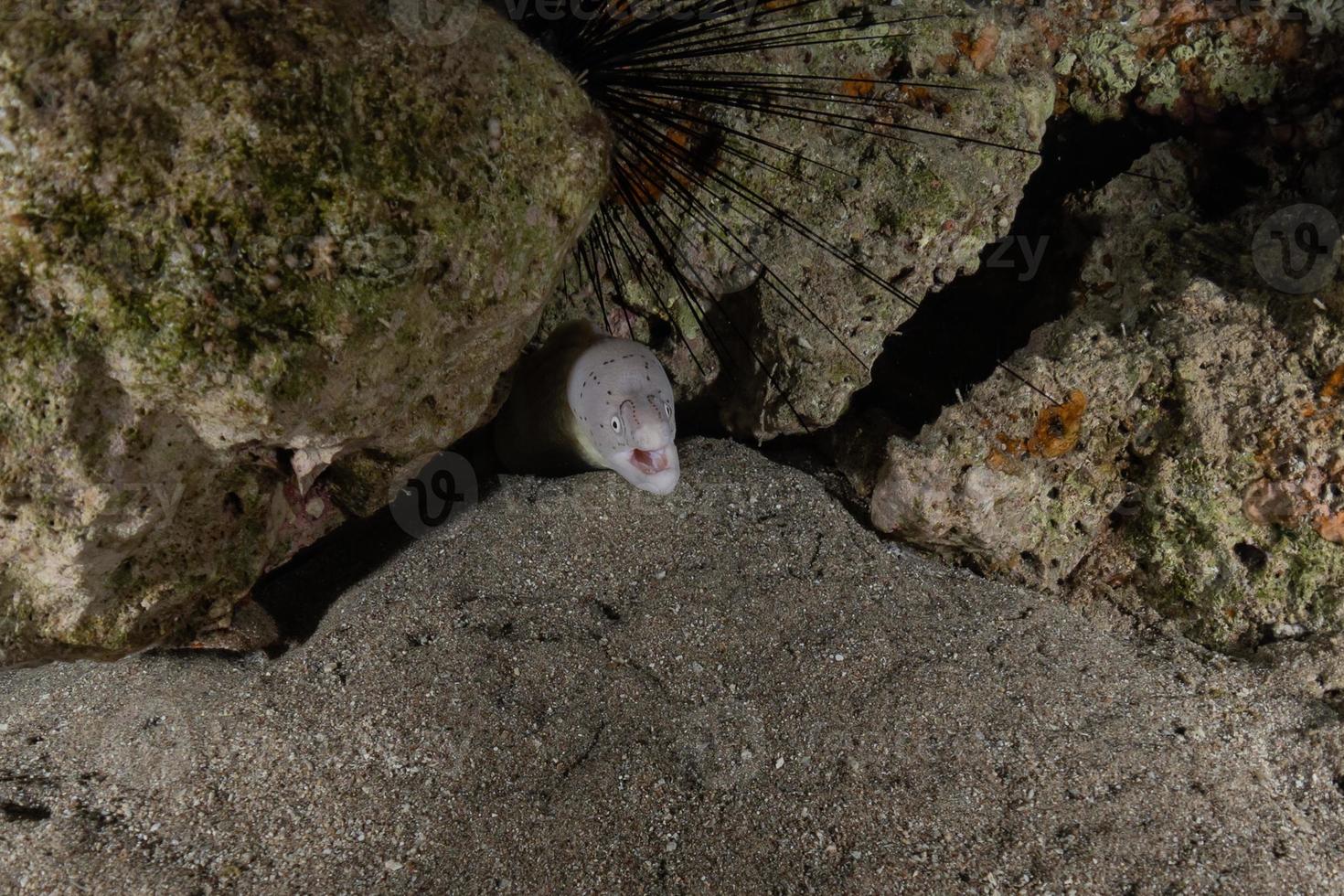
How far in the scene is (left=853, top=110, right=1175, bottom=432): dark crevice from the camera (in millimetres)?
3301

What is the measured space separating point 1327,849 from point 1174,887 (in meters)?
0.55

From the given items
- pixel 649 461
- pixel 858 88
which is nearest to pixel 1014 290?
pixel 858 88

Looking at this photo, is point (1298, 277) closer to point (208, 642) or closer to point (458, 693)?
point (458, 693)

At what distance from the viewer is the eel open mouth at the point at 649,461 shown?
2787 millimetres

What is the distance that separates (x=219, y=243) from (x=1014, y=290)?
3211mm

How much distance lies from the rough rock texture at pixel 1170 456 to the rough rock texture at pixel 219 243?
67.0 inches

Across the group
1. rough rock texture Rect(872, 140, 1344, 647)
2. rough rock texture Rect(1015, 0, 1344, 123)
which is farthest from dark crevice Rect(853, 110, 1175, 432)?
rough rock texture Rect(872, 140, 1344, 647)

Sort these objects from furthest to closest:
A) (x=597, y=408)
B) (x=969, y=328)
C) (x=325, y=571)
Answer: (x=969, y=328) < (x=325, y=571) < (x=597, y=408)

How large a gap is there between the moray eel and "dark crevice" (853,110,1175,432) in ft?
3.99

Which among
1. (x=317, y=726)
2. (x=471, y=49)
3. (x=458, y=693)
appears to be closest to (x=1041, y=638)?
(x=458, y=693)

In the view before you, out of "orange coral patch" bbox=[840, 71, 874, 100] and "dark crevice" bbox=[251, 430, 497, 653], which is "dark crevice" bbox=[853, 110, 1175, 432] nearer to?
"orange coral patch" bbox=[840, 71, 874, 100]

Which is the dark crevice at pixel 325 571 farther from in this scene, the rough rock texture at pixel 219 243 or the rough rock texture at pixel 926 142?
the rough rock texture at pixel 926 142

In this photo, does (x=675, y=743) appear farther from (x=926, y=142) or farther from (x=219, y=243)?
(x=926, y=142)

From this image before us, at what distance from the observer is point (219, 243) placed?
1541 millimetres
